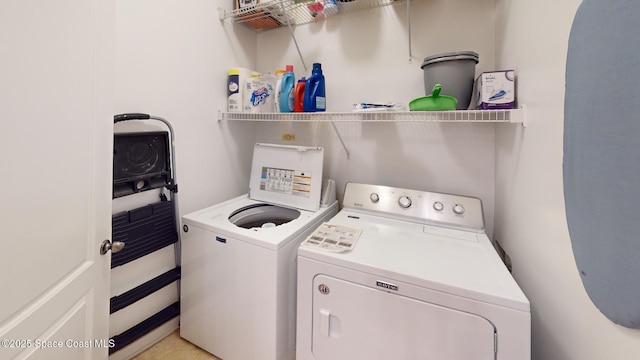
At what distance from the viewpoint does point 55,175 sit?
0.79m

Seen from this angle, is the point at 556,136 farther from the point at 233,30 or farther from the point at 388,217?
the point at 233,30

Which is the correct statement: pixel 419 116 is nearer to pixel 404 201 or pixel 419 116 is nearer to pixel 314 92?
pixel 404 201

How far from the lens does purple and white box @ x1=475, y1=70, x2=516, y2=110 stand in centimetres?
125

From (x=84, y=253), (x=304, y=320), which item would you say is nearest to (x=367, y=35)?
(x=304, y=320)

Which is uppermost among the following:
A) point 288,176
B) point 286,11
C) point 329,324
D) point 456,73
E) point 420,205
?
point 286,11

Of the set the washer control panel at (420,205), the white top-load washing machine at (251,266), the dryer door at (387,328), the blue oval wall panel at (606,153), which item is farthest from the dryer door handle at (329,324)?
the blue oval wall panel at (606,153)

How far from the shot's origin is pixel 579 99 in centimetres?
Answer: 65

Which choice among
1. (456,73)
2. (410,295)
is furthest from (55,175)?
(456,73)

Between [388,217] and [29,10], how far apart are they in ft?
5.52

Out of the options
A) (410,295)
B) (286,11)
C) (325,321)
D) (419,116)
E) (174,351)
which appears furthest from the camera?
(286,11)

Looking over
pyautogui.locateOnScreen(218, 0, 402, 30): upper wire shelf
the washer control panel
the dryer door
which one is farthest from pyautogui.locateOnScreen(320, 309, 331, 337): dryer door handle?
pyautogui.locateOnScreen(218, 0, 402, 30): upper wire shelf

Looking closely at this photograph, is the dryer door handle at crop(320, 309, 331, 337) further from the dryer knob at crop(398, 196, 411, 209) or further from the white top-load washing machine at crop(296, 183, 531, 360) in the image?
the dryer knob at crop(398, 196, 411, 209)

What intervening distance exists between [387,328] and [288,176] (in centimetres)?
119

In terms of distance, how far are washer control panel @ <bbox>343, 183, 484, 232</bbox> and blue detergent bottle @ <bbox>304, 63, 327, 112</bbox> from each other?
0.62 m
